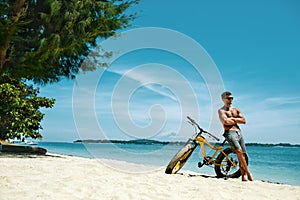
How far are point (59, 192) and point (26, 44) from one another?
7.19 m

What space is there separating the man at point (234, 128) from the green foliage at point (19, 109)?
7.41 metres

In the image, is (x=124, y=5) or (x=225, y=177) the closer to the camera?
(x=225, y=177)

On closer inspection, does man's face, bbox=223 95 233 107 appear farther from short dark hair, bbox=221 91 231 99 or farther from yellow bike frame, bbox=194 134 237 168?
yellow bike frame, bbox=194 134 237 168

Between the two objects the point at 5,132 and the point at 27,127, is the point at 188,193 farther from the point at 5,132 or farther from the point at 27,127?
the point at 5,132

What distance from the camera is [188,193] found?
498 cm

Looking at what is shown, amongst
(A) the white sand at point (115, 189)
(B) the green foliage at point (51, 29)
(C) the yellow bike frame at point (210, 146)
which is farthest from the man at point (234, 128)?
(B) the green foliage at point (51, 29)

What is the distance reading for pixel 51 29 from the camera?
10.1m

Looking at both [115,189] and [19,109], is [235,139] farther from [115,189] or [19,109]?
[19,109]

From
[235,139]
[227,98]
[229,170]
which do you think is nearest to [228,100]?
[227,98]

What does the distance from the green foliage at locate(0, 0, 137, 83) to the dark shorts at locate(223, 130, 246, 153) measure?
563 centimetres

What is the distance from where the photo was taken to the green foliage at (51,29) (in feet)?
31.0

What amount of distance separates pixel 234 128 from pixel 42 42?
6.22 m

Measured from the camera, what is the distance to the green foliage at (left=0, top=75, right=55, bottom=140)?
10.9 meters

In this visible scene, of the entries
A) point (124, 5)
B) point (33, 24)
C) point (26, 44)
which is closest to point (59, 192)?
point (26, 44)
